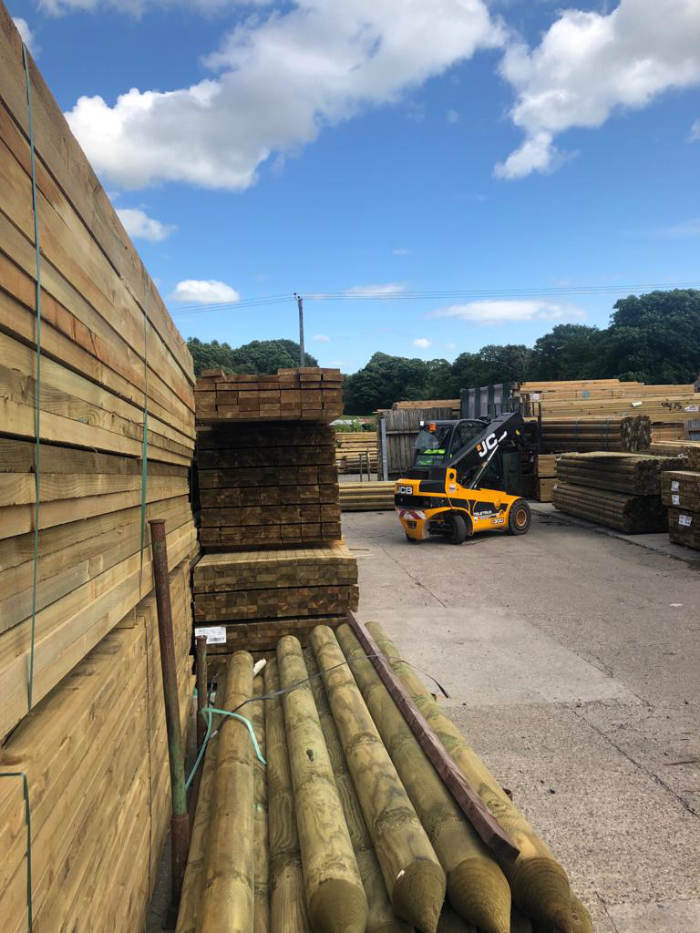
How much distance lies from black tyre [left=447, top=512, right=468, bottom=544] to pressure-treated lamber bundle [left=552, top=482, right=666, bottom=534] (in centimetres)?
353

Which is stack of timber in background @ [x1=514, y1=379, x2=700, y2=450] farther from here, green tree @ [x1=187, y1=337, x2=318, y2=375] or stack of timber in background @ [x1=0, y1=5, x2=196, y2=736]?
green tree @ [x1=187, y1=337, x2=318, y2=375]

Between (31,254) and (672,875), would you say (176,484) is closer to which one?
(31,254)

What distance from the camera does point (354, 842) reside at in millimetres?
3068

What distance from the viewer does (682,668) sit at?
21.3ft

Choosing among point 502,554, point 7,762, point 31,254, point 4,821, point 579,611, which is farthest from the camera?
point 502,554

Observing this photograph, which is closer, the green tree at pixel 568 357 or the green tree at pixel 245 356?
the green tree at pixel 568 357

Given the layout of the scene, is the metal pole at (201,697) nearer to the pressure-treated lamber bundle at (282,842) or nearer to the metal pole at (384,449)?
the pressure-treated lamber bundle at (282,842)

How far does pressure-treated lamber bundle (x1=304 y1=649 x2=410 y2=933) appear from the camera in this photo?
260 cm

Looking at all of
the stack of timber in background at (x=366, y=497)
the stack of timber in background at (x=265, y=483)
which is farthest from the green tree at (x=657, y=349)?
the stack of timber in background at (x=265, y=483)

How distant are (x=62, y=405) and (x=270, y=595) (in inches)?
172

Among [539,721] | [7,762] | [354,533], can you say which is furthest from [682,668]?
[354,533]

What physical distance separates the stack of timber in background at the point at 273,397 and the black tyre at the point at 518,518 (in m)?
9.54

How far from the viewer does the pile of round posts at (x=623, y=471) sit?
47.0ft

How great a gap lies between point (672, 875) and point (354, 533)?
12891mm
